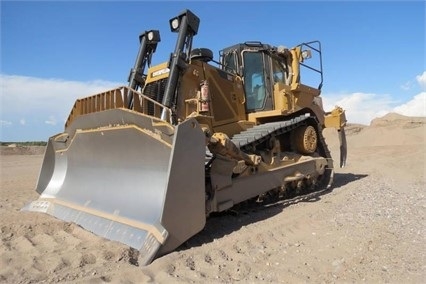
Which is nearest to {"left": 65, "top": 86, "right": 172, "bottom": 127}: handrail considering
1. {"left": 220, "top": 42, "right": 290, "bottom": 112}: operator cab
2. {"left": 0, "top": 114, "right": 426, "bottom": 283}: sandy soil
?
{"left": 0, "top": 114, "right": 426, "bottom": 283}: sandy soil

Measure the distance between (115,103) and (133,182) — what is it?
104 centimetres

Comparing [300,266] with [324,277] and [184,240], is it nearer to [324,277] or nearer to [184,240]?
[324,277]

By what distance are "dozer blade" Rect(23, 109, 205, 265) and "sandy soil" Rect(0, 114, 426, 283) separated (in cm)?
22

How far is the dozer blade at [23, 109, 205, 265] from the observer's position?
400 centimetres

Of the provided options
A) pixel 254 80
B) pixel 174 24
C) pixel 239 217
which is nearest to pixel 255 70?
pixel 254 80

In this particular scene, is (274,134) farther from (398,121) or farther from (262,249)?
(398,121)

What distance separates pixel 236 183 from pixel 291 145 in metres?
2.45

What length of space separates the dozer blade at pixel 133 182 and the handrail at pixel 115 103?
0.14 meters

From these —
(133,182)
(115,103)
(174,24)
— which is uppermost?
(174,24)

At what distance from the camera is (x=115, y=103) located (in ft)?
16.0

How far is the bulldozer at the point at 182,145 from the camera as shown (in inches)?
165

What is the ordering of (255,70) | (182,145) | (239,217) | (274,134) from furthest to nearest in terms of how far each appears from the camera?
(255,70), (274,134), (239,217), (182,145)

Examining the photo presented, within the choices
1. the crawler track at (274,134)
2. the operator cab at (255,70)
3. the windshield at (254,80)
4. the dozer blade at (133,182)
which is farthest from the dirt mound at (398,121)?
the dozer blade at (133,182)

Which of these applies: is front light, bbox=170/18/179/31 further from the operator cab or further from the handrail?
the operator cab
